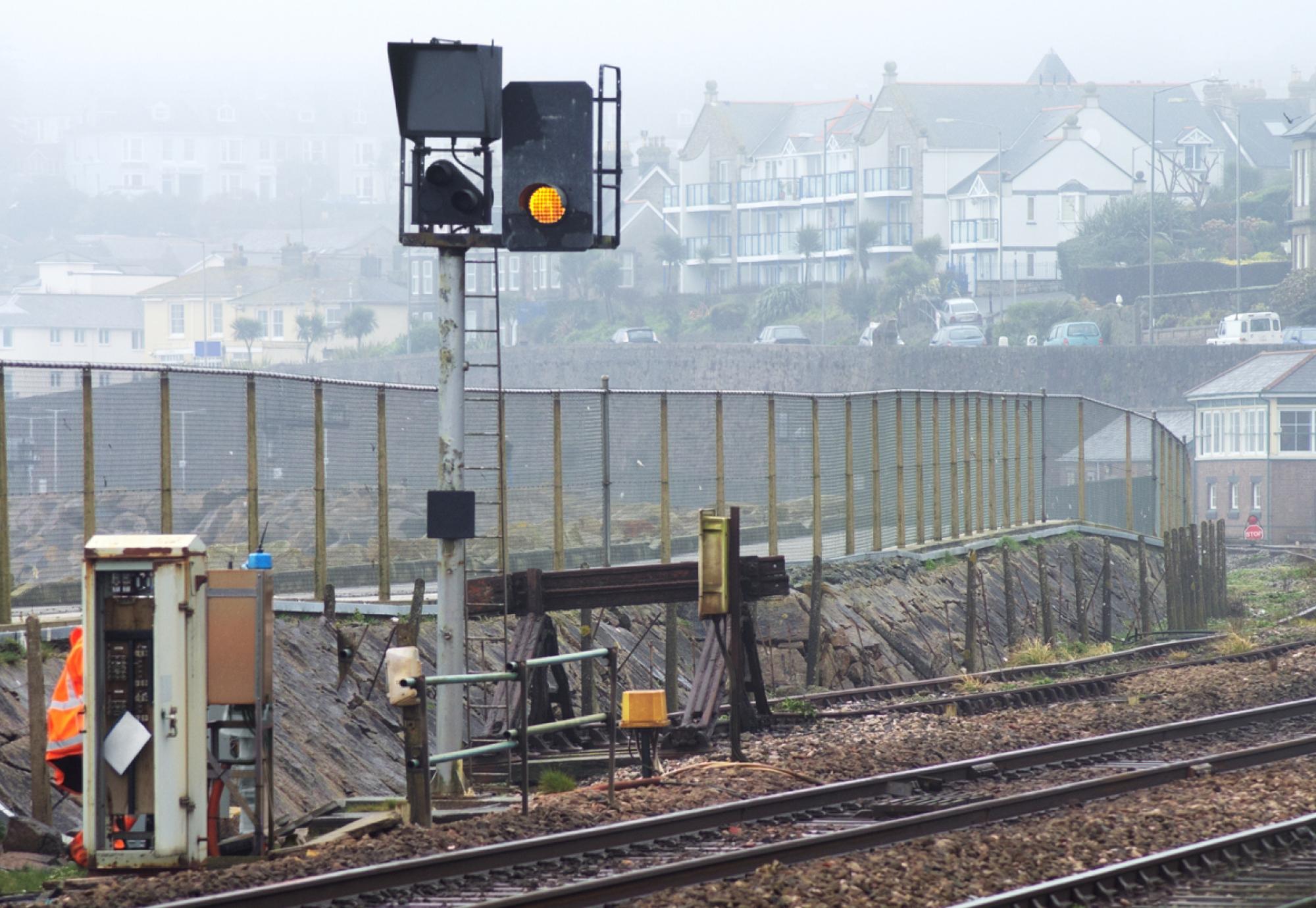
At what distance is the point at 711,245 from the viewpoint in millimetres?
146875

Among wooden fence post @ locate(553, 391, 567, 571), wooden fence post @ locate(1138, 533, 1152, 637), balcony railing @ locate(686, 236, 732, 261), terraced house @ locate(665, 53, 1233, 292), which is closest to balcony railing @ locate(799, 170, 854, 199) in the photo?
terraced house @ locate(665, 53, 1233, 292)

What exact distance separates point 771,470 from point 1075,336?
74.8m

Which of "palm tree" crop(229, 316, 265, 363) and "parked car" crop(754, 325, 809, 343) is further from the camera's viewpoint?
"palm tree" crop(229, 316, 265, 363)

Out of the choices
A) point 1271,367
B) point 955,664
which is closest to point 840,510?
point 955,664

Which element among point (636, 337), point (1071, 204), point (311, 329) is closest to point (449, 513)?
point (636, 337)

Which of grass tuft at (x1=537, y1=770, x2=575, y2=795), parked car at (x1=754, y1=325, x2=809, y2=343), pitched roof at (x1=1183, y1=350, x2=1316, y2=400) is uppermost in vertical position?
parked car at (x1=754, y1=325, x2=809, y2=343)

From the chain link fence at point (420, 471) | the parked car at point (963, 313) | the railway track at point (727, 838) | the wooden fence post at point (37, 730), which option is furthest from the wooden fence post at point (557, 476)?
the parked car at point (963, 313)

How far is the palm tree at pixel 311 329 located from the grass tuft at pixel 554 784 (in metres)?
136

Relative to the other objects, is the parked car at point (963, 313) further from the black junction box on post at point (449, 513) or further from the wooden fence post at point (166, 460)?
the black junction box on post at point (449, 513)

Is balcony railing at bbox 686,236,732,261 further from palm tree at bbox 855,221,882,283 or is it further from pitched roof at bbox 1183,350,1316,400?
pitched roof at bbox 1183,350,1316,400

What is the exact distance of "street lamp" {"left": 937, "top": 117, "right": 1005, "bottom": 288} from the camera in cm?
12206

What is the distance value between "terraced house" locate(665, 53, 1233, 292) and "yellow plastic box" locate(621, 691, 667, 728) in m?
110

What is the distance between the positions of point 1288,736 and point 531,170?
28.4 ft

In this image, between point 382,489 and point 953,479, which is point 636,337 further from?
point 382,489
